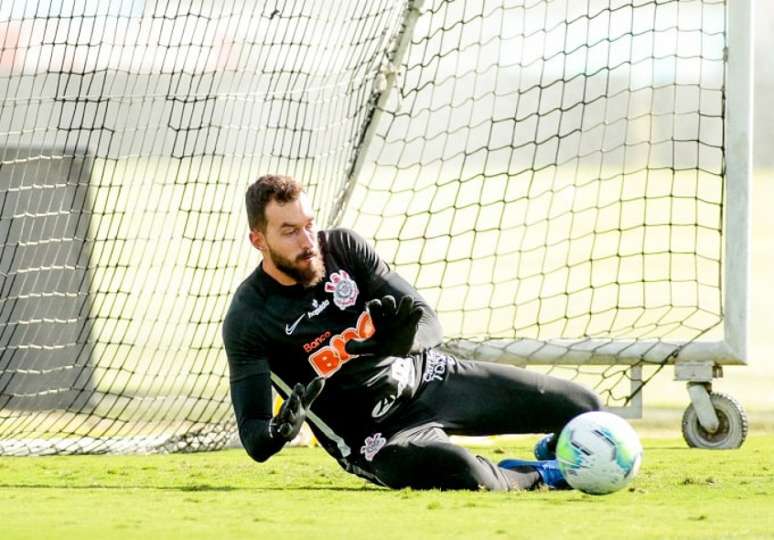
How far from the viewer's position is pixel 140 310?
720 inches

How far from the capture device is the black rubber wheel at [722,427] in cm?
748

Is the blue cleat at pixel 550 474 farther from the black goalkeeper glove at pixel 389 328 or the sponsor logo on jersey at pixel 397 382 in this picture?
the black goalkeeper glove at pixel 389 328

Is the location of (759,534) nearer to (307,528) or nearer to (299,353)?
(307,528)

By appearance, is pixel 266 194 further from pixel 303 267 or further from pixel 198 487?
pixel 198 487

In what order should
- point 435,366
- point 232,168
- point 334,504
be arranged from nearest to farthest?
point 334,504 < point 435,366 < point 232,168

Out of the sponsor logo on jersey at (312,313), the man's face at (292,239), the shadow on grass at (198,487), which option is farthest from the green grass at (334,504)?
the man's face at (292,239)

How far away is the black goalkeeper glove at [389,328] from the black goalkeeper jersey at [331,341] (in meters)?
0.16

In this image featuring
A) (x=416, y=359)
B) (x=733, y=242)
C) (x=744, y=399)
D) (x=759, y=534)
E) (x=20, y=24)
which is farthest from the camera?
(x=744, y=399)

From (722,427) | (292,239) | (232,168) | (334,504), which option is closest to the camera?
(334,504)

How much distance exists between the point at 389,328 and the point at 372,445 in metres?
0.57

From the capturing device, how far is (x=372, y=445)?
5.80 m

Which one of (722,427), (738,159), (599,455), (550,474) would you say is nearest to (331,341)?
(550,474)

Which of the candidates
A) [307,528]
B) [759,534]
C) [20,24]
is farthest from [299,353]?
[20,24]

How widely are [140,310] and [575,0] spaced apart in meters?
8.86
